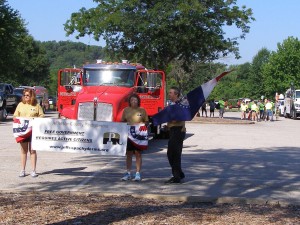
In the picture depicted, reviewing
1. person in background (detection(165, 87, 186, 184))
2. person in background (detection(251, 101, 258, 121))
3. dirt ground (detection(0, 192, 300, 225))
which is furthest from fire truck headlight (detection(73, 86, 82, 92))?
person in background (detection(251, 101, 258, 121))

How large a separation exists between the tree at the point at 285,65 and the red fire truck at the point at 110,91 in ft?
225

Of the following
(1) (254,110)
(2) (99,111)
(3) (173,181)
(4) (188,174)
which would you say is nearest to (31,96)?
(3) (173,181)

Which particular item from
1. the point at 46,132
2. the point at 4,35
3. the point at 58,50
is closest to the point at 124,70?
the point at 46,132

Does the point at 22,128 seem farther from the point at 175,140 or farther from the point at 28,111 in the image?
the point at 175,140

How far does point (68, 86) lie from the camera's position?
18.9m

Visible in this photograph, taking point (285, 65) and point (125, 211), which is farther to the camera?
point (285, 65)

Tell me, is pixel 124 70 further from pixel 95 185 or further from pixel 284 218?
pixel 284 218

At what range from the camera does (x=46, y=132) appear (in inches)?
454

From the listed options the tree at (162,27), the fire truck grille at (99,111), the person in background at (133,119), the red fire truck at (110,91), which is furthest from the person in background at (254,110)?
the person in background at (133,119)

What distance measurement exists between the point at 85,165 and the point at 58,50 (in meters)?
152

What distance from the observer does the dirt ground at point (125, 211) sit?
7.16 metres

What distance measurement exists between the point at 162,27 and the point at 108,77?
1599cm

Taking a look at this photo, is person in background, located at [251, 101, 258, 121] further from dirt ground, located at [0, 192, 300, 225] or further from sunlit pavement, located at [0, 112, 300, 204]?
dirt ground, located at [0, 192, 300, 225]

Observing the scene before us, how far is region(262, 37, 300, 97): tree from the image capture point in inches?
3376
